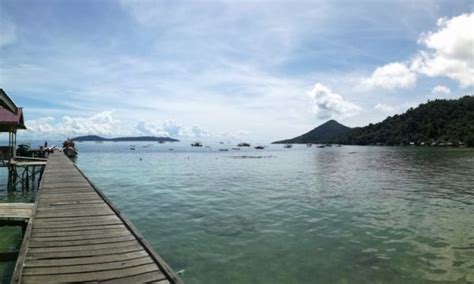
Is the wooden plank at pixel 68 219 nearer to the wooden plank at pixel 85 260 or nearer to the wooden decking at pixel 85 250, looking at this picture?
the wooden decking at pixel 85 250

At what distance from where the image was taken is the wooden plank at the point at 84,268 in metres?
6.61

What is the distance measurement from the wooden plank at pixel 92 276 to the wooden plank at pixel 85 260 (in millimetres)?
567

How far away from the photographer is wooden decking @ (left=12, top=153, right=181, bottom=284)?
6430mm

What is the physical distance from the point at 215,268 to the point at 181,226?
18.5ft

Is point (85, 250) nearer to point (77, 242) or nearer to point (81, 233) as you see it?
point (77, 242)

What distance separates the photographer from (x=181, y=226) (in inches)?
656

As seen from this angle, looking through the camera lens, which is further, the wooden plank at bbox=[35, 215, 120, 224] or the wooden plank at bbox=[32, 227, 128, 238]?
the wooden plank at bbox=[35, 215, 120, 224]

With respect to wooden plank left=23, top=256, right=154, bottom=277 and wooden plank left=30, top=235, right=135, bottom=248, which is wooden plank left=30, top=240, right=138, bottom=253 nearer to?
wooden plank left=30, top=235, right=135, bottom=248

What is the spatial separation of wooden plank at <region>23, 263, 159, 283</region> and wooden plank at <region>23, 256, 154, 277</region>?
0.50 ft

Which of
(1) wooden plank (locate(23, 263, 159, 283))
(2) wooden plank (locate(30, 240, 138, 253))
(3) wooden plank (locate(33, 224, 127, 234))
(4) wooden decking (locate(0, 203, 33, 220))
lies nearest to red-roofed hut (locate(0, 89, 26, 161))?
(4) wooden decking (locate(0, 203, 33, 220))

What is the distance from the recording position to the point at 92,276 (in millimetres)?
6469

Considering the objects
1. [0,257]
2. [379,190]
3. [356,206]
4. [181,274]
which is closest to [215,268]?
[181,274]

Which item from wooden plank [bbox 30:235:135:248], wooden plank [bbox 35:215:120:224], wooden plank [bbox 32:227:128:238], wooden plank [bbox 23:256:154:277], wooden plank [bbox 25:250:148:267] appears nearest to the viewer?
wooden plank [bbox 23:256:154:277]

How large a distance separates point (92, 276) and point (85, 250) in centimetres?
153
